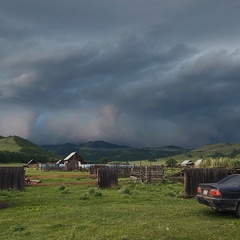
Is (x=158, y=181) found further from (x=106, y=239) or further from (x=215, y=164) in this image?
(x=106, y=239)

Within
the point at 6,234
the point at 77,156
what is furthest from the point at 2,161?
the point at 6,234

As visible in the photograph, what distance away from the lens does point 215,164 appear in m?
34.0

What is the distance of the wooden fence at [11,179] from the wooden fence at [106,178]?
6.28 meters

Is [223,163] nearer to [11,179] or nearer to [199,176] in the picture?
[199,176]

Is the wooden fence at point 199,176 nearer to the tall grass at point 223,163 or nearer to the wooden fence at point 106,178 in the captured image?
the tall grass at point 223,163

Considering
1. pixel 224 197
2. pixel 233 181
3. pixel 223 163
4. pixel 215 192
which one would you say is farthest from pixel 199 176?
pixel 224 197

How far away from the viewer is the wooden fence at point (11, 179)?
1248 inches

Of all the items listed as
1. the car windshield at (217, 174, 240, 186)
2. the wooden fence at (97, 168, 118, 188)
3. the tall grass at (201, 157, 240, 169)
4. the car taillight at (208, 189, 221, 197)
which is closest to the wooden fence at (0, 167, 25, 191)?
the wooden fence at (97, 168, 118, 188)

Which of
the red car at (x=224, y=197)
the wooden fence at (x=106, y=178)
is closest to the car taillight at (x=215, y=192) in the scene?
the red car at (x=224, y=197)

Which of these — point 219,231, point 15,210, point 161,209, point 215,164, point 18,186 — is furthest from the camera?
point 215,164

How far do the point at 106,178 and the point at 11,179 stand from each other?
776cm

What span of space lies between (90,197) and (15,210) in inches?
245

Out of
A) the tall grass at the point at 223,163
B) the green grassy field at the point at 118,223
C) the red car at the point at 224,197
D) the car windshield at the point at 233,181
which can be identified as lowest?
the green grassy field at the point at 118,223

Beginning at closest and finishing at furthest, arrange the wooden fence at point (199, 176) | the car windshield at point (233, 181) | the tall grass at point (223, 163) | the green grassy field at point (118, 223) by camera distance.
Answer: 1. the green grassy field at point (118, 223)
2. the car windshield at point (233, 181)
3. the wooden fence at point (199, 176)
4. the tall grass at point (223, 163)
